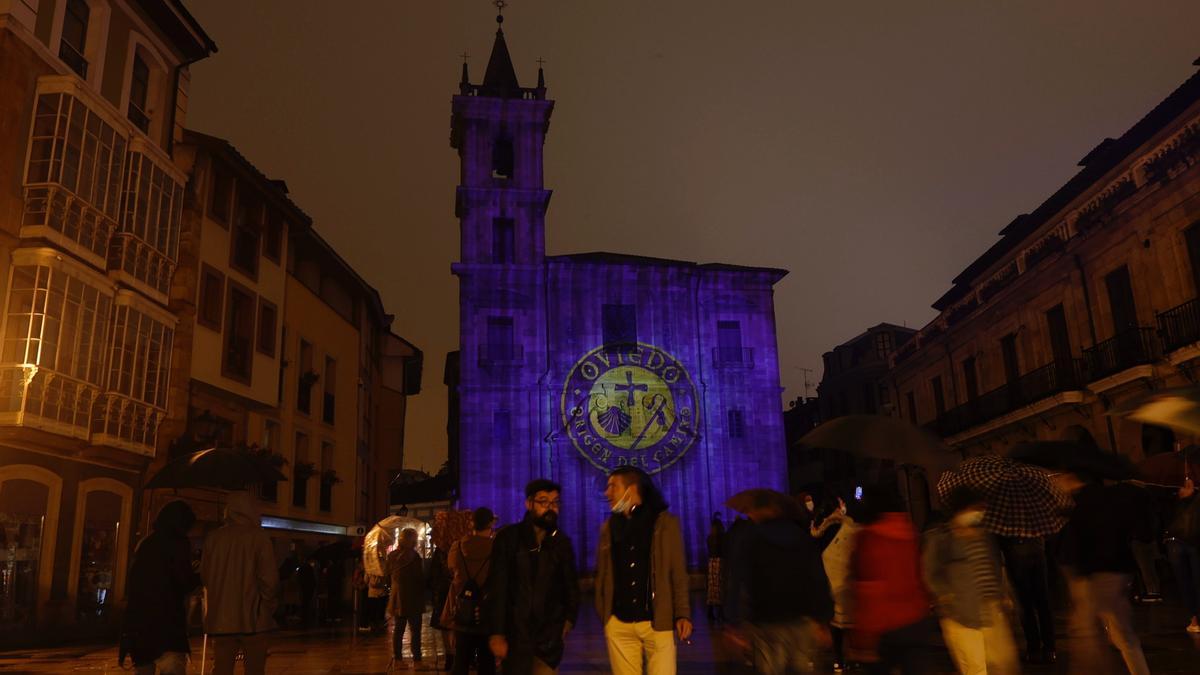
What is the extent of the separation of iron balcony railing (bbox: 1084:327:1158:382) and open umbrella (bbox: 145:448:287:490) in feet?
59.1

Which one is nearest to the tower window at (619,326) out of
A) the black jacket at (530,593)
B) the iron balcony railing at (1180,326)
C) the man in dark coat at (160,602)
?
the iron balcony railing at (1180,326)

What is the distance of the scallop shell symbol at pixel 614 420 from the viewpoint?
3338cm

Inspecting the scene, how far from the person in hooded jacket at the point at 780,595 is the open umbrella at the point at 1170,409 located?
2768mm

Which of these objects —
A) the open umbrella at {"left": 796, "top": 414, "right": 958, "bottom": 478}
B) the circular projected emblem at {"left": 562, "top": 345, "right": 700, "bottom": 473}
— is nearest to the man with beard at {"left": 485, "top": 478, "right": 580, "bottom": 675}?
the open umbrella at {"left": 796, "top": 414, "right": 958, "bottom": 478}

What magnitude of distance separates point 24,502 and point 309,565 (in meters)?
7.67

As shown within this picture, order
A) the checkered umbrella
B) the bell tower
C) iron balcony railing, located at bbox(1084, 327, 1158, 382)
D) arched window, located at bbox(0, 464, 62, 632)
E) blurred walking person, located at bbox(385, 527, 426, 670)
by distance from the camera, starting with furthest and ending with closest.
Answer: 1. the bell tower
2. iron balcony railing, located at bbox(1084, 327, 1158, 382)
3. arched window, located at bbox(0, 464, 62, 632)
4. blurred walking person, located at bbox(385, 527, 426, 670)
5. the checkered umbrella

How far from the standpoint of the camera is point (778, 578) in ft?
16.3

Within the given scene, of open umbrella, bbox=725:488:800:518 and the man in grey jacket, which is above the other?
open umbrella, bbox=725:488:800:518

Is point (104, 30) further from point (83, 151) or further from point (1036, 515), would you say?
point (1036, 515)

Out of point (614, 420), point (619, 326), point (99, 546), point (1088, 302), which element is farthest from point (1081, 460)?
point (619, 326)

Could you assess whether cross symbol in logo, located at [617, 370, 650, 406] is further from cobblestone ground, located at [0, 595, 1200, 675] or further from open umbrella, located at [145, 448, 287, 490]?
open umbrella, located at [145, 448, 287, 490]

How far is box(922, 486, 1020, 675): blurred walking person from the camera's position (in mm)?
5199

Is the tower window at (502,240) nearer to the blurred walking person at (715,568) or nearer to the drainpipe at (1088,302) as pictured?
the drainpipe at (1088,302)

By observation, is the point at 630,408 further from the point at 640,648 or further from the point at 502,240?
the point at 640,648
